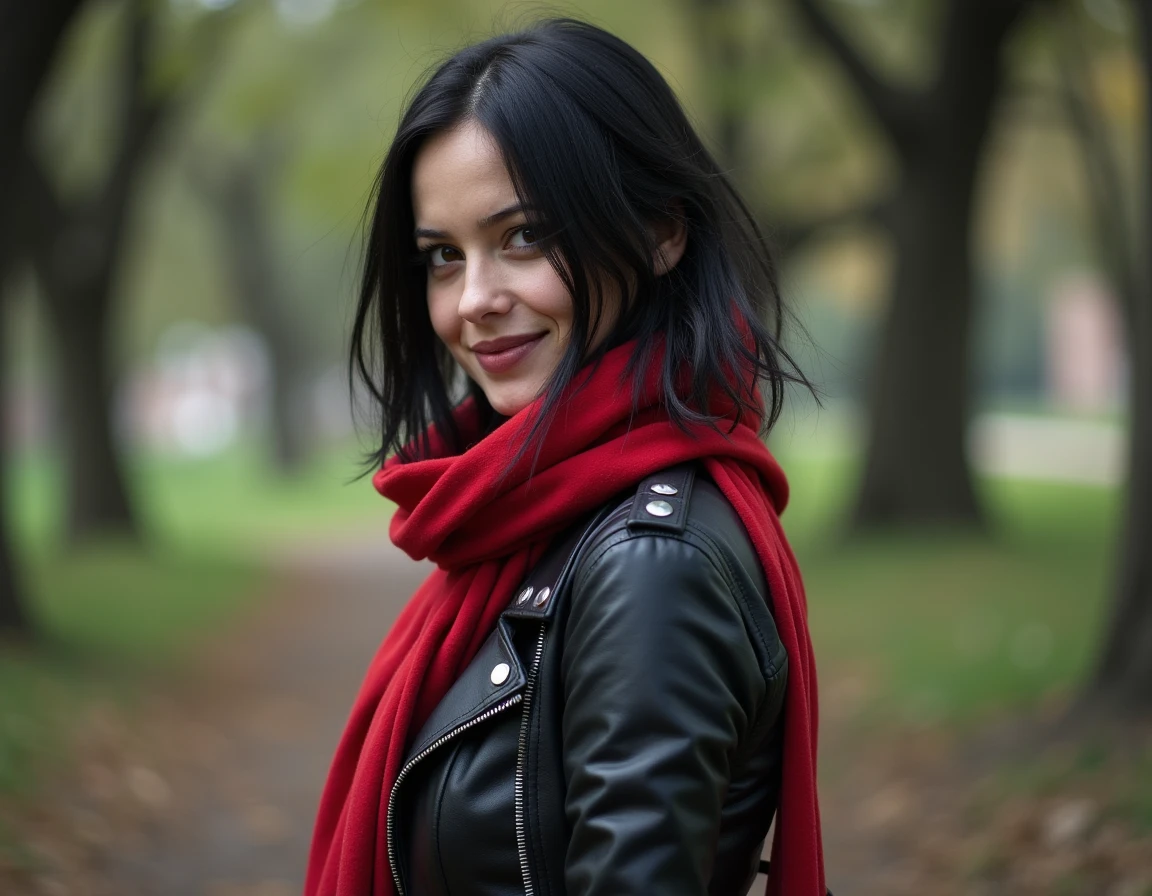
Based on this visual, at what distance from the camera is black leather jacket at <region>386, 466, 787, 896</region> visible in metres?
1.58

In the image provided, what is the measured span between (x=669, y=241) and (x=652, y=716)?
0.80 meters

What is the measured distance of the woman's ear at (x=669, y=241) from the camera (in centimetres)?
202

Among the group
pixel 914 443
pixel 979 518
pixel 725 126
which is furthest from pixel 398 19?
pixel 979 518

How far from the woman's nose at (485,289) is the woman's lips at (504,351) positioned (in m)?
0.06

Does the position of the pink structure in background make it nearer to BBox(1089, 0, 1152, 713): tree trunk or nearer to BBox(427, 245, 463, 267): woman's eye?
BBox(1089, 0, 1152, 713): tree trunk

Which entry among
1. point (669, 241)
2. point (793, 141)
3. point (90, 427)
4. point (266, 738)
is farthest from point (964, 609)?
point (793, 141)

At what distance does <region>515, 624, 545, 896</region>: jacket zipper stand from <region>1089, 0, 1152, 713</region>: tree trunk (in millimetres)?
4296

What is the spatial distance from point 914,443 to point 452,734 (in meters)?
11.2

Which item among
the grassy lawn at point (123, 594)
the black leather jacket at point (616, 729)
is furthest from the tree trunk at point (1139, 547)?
the black leather jacket at point (616, 729)

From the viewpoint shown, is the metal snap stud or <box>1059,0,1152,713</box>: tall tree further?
<box>1059,0,1152,713</box>: tall tree

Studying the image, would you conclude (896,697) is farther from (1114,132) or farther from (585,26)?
(1114,132)

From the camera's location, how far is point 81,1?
653cm

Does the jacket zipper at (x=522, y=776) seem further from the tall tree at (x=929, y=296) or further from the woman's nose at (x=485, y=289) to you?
the tall tree at (x=929, y=296)

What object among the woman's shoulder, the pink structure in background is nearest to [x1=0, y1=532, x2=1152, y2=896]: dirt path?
the woman's shoulder
